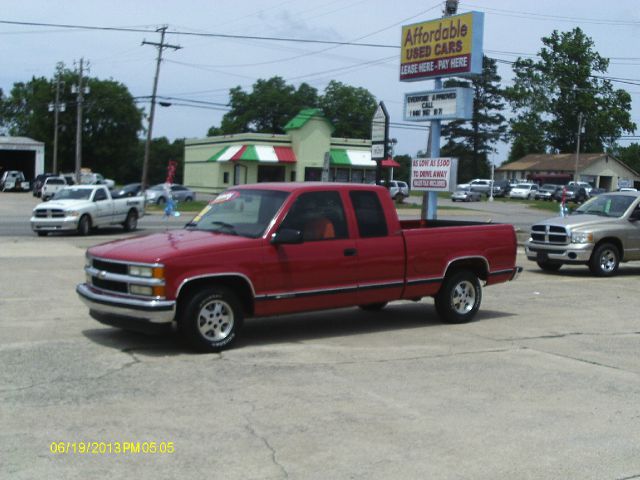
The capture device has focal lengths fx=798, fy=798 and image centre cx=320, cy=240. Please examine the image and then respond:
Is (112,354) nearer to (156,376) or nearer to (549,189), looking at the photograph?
(156,376)

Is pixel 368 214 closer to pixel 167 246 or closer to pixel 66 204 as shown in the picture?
pixel 167 246

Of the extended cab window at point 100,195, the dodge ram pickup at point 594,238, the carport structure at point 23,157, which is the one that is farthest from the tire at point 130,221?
the carport structure at point 23,157

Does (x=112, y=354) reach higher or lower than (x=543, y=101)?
lower

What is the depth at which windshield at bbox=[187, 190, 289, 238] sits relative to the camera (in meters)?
9.19

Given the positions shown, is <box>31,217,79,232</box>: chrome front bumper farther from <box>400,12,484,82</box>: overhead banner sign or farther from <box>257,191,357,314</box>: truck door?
<box>257,191,357,314</box>: truck door

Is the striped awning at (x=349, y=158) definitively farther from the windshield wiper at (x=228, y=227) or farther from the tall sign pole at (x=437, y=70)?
the windshield wiper at (x=228, y=227)

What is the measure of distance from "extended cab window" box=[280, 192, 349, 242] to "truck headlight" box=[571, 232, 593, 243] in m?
8.68

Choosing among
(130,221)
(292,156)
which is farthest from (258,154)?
(130,221)

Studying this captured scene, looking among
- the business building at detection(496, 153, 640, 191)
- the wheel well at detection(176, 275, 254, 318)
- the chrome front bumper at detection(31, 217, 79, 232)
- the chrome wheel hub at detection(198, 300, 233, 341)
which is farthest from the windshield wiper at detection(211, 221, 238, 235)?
the business building at detection(496, 153, 640, 191)

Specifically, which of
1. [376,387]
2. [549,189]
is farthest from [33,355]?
[549,189]

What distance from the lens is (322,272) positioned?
30.7 ft

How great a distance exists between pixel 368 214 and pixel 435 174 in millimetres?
14274

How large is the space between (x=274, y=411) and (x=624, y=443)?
2.77m

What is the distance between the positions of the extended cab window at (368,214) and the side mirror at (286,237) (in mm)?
1180
